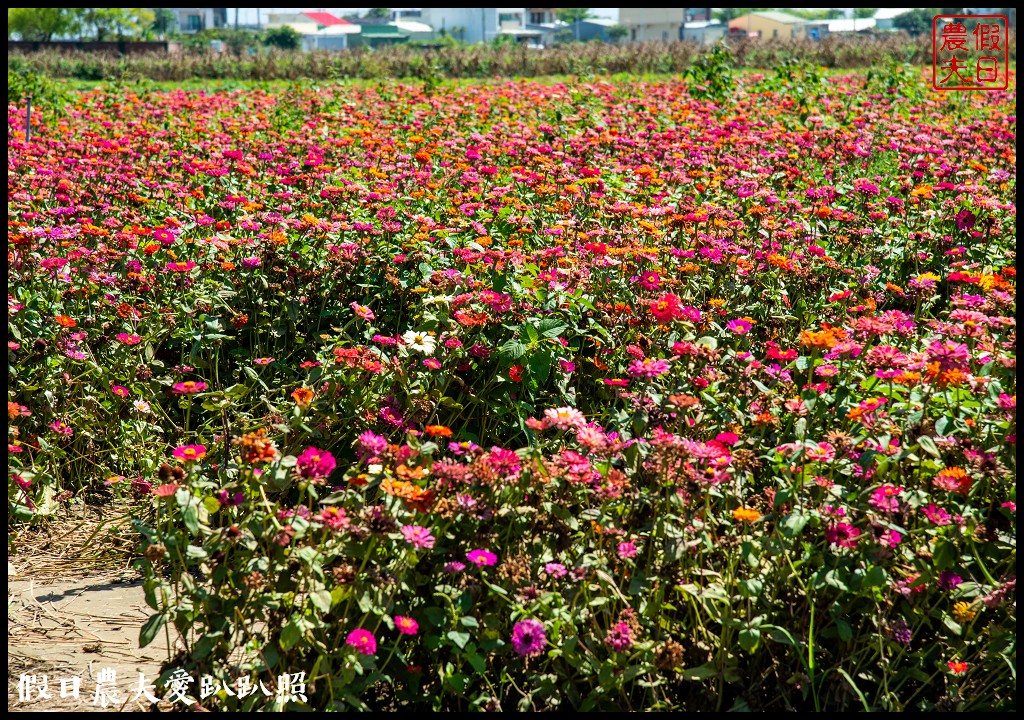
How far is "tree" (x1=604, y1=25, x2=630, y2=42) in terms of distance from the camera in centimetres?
9412

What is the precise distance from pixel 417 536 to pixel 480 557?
170mm

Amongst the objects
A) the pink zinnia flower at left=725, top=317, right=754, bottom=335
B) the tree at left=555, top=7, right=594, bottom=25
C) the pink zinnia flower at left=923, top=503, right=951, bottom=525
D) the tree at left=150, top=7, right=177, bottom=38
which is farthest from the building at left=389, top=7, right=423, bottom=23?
the pink zinnia flower at left=923, top=503, right=951, bottom=525

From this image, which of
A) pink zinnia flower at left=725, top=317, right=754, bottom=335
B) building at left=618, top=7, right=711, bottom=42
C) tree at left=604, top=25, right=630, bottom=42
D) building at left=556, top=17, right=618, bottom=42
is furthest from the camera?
tree at left=604, top=25, right=630, bottom=42

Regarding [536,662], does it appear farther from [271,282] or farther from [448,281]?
[271,282]

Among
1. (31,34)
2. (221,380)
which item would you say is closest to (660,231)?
(221,380)

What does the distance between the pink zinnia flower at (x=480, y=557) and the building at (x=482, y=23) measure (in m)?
76.1

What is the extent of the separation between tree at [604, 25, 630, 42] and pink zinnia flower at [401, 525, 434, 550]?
97.0m

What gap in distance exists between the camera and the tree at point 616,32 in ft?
309

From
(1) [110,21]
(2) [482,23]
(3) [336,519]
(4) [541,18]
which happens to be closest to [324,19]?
(2) [482,23]

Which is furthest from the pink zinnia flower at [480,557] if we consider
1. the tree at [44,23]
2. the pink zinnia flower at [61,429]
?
the tree at [44,23]

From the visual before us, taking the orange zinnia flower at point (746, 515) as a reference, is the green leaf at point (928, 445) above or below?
above

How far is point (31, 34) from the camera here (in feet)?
217

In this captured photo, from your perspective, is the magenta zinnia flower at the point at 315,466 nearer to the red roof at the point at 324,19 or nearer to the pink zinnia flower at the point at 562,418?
the pink zinnia flower at the point at 562,418

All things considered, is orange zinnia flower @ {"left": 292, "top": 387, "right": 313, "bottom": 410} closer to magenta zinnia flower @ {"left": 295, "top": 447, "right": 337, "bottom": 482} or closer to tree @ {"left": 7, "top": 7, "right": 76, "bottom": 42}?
magenta zinnia flower @ {"left": 295, "top": 447, "right": 337, "bottom": 482}
